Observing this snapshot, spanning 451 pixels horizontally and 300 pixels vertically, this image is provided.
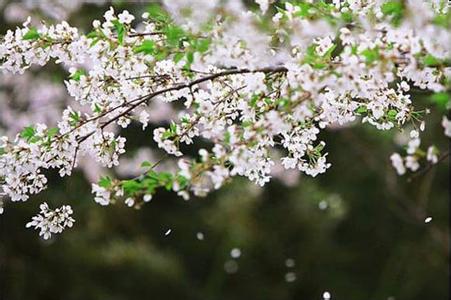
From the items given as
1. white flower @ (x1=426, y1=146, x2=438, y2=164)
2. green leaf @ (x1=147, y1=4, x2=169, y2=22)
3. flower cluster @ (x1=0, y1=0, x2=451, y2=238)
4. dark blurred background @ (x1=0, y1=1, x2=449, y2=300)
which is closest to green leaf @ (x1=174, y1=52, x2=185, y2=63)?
flower cluster @ (x1=0, y1=0, x2=451, y2=238)

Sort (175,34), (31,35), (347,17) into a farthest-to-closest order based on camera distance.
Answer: (31,35), (347,17), (175,34)

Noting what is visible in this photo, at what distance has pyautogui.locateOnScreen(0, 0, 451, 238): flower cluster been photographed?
5.98 ft

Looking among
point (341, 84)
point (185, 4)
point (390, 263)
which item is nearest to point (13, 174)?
point (185, 4)

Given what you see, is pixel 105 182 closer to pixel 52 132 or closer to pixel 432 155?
pixel 52 132

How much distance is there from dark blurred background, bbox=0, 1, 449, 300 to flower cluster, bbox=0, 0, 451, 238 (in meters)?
3.21

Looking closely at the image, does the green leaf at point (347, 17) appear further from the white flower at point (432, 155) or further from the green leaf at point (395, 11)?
the white flower at point (432, 155)

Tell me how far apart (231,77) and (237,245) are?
3558mm

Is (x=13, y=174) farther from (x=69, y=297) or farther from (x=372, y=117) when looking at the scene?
(x=69, y=297)

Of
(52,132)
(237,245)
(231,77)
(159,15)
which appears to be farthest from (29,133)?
(237,245)

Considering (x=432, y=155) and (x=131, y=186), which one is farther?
(x=131, y=186)

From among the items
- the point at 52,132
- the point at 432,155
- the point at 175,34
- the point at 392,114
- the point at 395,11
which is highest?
the point at 175,34

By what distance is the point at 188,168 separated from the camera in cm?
185

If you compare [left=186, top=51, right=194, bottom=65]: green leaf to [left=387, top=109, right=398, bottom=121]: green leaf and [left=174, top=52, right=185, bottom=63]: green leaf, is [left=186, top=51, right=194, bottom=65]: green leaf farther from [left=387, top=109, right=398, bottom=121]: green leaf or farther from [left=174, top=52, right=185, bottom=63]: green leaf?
[left=387, top=109, right=398, bottom=121]: green leaf

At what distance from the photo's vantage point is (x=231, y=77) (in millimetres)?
2334
